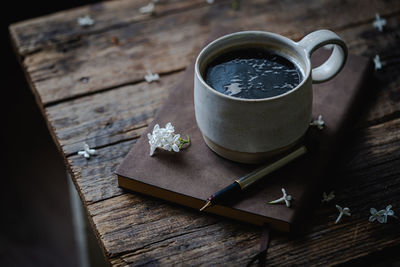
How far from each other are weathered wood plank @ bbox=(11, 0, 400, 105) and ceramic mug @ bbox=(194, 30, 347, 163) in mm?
351

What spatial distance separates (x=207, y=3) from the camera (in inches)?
55.1

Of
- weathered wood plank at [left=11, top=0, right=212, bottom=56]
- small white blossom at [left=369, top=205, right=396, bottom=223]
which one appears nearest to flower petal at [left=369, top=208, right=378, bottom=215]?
small white blossom at [left=369, top=205, right=396, bottom=223]

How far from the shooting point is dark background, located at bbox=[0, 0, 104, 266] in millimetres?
1978

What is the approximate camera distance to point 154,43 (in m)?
1.28

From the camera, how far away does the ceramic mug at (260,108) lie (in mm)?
785

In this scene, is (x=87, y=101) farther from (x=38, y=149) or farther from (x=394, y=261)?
(x=38, y=149)

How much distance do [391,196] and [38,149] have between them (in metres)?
1.70

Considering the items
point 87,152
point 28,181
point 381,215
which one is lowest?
point 28,181

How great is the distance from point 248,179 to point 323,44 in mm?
269

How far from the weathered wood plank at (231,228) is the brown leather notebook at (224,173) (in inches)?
1.1

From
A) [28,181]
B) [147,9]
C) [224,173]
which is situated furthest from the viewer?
[28,181]

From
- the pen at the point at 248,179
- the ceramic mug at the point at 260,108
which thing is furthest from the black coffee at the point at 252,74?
the pen at the point at 248,179

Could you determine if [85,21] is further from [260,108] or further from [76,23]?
[260,108]

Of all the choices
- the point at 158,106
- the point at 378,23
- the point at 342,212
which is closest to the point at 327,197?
the point at 342,212
